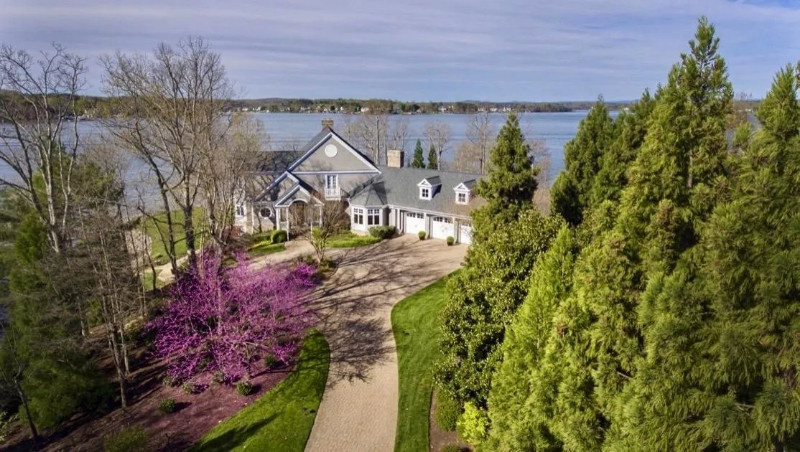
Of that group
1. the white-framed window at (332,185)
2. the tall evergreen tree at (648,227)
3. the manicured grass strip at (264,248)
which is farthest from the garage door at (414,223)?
the tall evergreen tree at (648,227)

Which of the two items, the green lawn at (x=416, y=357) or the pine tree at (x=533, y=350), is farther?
the green lawn at (x=416, y=357)

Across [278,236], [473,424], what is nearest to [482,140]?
[278,236]

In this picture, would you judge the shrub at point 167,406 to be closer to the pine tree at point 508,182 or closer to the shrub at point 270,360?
the shrub at point 270,360

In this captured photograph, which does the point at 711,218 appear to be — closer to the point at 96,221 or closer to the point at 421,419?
the point at 421,419

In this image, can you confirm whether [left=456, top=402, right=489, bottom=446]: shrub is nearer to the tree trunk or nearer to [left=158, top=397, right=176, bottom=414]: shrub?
[left=158, top=397, right=176, bottom=414]: shrub

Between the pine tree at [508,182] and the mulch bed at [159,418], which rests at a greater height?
the pine tree at [508,182]

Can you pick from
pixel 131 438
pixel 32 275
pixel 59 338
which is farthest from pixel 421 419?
pixel 32 275

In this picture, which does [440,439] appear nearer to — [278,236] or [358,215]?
[358,215]

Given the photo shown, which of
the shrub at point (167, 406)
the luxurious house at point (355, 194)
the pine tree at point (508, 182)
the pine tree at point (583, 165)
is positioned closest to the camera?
the pine tree at point (508, 182)
